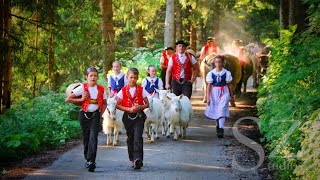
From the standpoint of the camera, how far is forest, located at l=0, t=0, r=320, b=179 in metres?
8.98

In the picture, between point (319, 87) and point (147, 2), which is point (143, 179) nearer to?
point (319, 87)

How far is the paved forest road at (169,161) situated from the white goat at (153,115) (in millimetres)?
306

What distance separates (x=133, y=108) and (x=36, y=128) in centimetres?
444

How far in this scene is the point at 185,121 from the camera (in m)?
14.1

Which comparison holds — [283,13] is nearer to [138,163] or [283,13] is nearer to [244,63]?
[244,63]

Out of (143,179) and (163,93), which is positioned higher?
(163,93)

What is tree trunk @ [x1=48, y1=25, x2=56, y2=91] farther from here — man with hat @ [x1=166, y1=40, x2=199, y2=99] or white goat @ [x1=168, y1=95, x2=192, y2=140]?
white goat @ [x1=168, y1=95, x2=192, y2=140]

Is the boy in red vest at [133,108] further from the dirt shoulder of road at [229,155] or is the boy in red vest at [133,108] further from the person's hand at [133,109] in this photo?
the dirt shoulder of road at [229,155]

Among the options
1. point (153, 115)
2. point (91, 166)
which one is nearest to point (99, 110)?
point (91, 166)

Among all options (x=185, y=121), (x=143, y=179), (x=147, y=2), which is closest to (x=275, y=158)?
(x=143, y=179)

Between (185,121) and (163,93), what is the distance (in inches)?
37.6

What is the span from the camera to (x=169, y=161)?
36.8ft

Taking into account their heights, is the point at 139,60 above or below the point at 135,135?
above

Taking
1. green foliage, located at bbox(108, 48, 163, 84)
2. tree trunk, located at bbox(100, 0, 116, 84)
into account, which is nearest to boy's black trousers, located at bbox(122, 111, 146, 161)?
tree trunk, located at bbox(100, 0, 116, 84)
